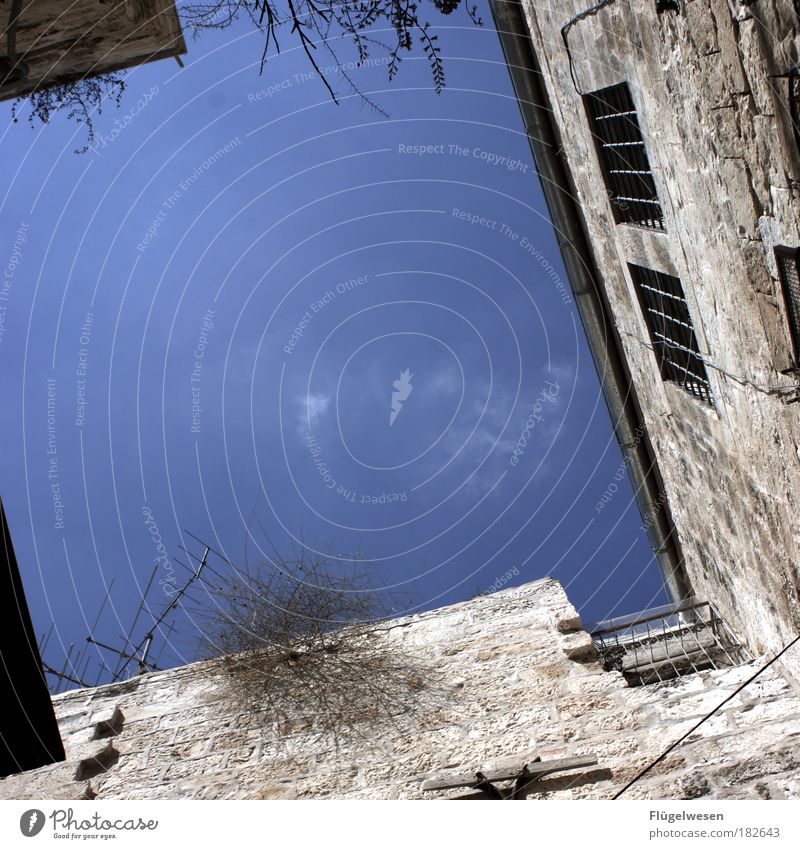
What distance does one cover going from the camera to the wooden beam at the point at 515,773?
187 inches

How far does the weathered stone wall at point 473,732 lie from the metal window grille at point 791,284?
2.32 m

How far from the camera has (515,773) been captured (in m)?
4.81

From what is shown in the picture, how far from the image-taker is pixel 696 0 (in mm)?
4539

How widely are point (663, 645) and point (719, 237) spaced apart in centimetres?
410

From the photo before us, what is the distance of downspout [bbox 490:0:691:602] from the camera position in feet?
26.5

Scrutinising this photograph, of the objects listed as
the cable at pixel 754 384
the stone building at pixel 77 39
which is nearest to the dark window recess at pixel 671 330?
the cable at pixel 754 384

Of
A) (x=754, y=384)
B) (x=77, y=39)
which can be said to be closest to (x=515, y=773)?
(x=754, y=384)

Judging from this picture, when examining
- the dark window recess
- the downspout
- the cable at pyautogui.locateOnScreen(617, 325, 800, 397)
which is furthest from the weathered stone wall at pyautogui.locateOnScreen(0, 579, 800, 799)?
the downspout

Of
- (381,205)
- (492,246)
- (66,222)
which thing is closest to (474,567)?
(492,246)

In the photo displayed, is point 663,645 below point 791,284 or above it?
below

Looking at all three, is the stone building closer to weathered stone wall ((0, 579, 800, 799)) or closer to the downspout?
the downspout

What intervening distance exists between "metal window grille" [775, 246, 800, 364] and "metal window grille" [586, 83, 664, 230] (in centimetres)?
204

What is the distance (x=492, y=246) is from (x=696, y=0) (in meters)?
5.90

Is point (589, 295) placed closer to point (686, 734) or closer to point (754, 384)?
point (754, 384)
